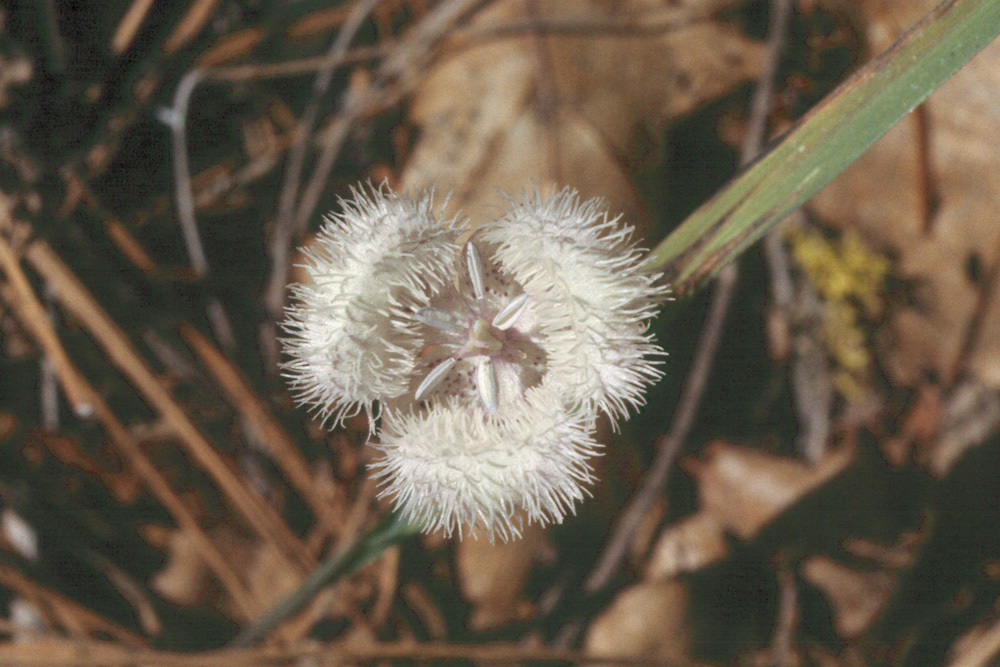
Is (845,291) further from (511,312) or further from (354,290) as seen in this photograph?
(354,290)

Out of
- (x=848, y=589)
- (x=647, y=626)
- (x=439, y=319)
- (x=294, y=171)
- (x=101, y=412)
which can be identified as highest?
(x=294, y=171)

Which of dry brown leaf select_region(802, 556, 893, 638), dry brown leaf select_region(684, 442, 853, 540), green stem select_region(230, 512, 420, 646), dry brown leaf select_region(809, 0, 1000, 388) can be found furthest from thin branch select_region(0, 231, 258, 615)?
dry brown leaf select_region(809, 0, 1000, 388)

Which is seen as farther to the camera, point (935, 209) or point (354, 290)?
point (935, 209)

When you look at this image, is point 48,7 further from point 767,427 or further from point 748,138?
point 767,427

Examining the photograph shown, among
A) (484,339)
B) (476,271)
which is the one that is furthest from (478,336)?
(476,271)

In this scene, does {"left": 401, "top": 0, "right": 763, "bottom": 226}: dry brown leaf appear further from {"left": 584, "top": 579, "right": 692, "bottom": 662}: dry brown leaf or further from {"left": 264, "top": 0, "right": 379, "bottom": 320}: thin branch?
{"left": 584, "top": 579, "right": 692, "bottom": 662}: dry brown leaf

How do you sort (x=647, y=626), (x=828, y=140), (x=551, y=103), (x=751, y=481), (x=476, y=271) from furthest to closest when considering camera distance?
(x=751, y=481) < (x=647, y=626) < (x=551, y=103) < (x=476, y=271) < (x=828, y=140)

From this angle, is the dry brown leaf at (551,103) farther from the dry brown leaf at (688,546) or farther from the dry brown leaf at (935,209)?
the dry brown leaf at (688,546)

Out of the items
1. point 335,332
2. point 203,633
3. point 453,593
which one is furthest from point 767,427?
point 203,633
